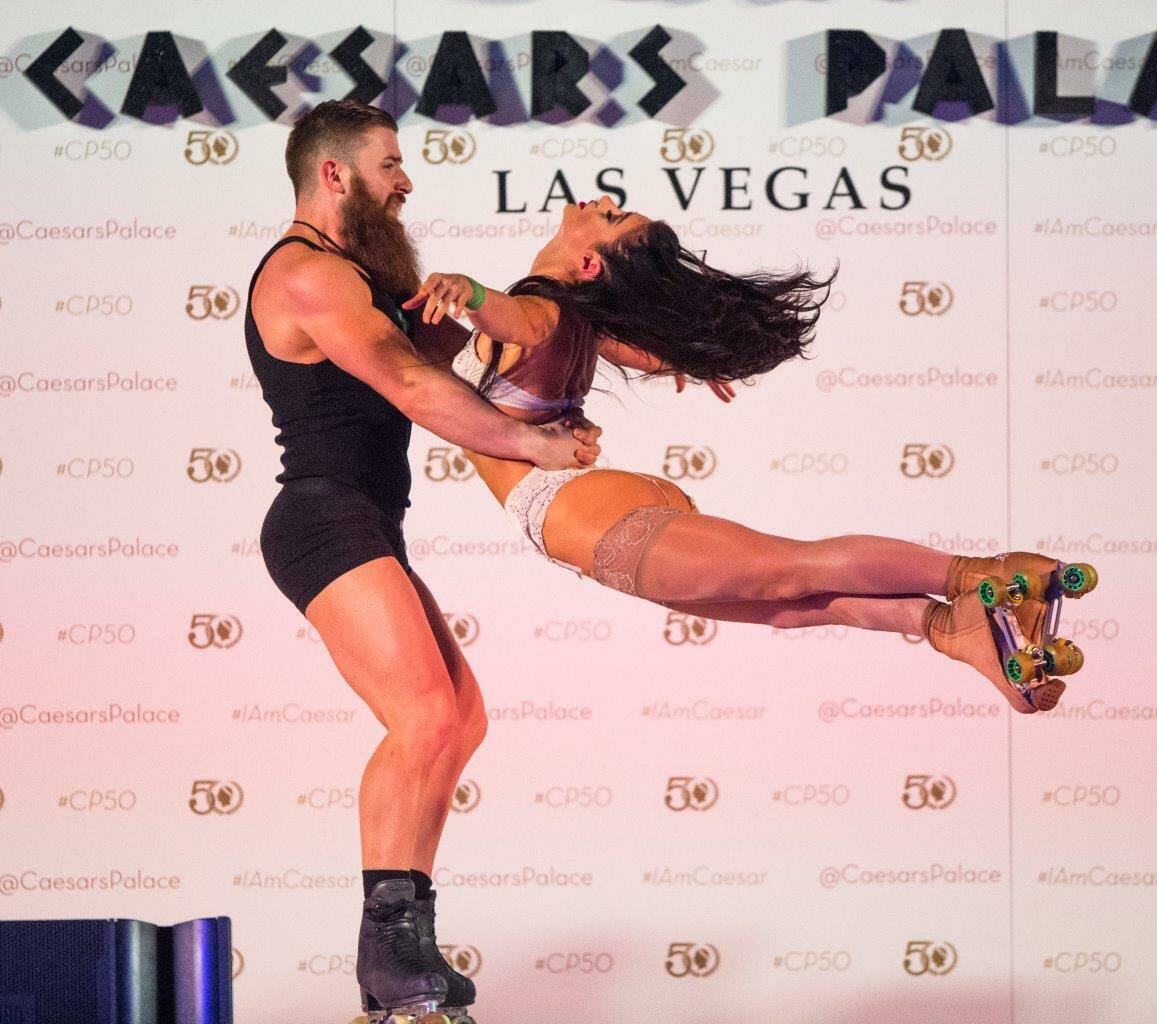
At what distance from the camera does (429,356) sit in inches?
146

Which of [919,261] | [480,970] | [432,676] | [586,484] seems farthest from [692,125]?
[480,970]

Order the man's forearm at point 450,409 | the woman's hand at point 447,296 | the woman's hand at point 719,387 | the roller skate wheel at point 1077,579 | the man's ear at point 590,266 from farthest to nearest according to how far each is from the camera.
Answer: the woman's hand at point 719,387
the man's ear at point 590,266
the man's forearm at point 450,409
the woman's hand at point 447,296
the roller skate wheel at point 1077,579

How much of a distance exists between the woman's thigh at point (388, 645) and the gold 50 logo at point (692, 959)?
2231 mm

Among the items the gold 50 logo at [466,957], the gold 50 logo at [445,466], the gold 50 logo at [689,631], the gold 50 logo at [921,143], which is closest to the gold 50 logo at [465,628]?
the gold 50 logo at [445,466]

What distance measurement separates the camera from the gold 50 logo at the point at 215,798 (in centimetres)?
515

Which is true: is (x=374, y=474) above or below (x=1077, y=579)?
above

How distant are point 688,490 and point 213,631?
171 cm

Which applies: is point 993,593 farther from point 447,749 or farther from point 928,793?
point 928,793

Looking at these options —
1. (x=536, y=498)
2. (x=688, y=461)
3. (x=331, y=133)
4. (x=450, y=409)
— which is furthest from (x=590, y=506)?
(x=688, y=461)

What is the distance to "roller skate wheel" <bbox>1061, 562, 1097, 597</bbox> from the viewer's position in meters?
2.88

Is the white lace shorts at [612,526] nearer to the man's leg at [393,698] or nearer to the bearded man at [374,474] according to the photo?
the bearded man at [374,474]

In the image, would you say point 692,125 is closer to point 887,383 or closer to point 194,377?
point 887,383

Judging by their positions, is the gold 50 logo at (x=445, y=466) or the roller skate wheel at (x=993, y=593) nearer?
the roller skate wheel at (x=993, y=593)

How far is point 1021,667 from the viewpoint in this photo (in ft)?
9.55
